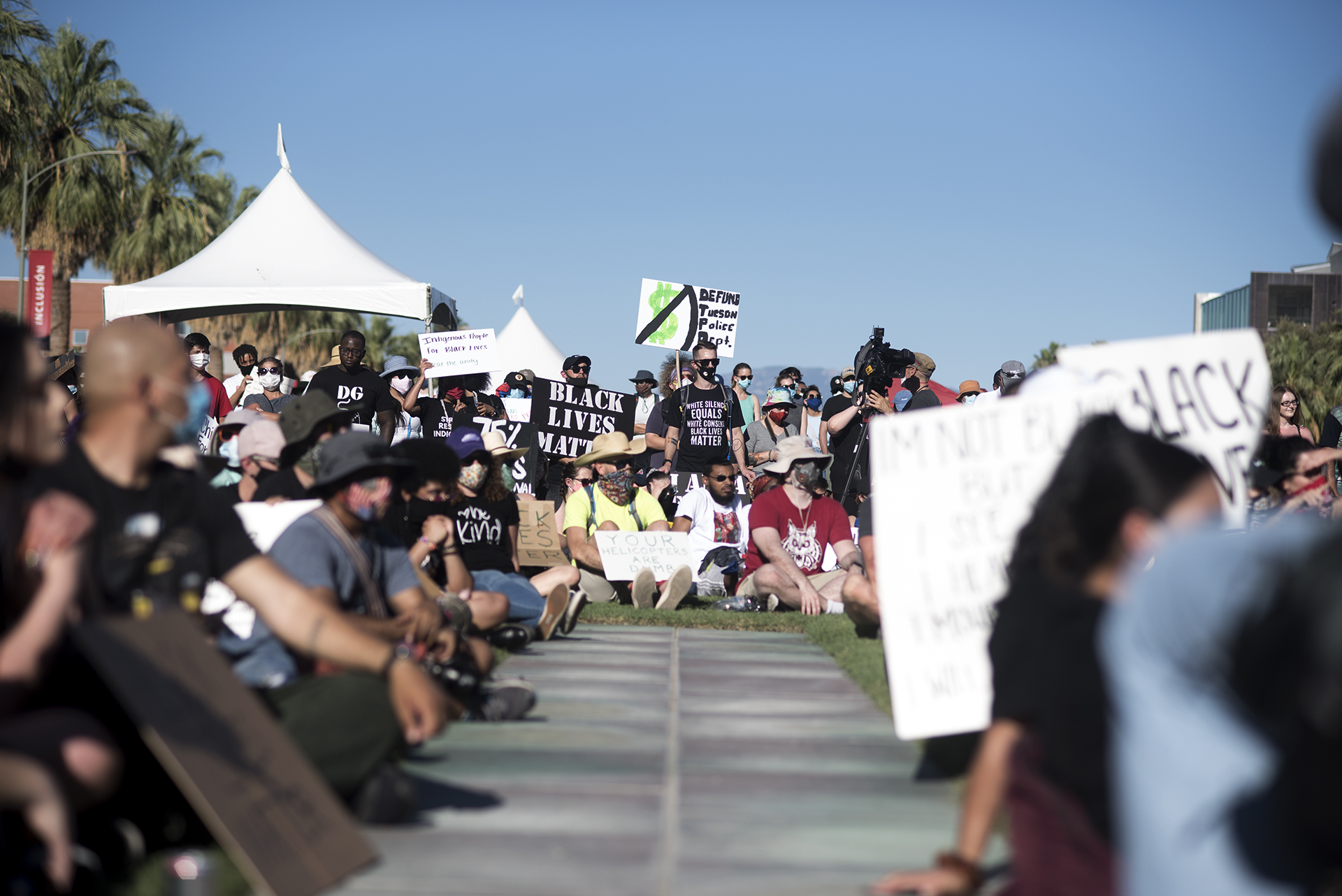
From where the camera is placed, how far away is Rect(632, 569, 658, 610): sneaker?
36.8ft

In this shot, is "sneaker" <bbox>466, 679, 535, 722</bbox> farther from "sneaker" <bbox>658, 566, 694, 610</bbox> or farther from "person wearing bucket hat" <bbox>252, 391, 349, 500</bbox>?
"sneaker" <bbox>658, 566, 694, 610</bbox>

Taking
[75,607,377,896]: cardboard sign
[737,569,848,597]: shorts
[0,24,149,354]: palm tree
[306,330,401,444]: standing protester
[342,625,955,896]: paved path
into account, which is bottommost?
[737,569,848,597]: shorts

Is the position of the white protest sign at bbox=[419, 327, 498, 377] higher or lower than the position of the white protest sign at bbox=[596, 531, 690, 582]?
higher

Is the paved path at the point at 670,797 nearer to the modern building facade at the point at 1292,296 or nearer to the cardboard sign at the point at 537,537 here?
the cardboard sign at the point at 537,537

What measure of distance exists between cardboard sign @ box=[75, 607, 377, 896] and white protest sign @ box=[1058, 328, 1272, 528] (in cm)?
314

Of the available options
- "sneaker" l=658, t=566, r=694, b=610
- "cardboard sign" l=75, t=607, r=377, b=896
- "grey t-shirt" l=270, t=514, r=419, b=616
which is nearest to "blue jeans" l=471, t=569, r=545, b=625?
"sneaker" l=658, t=566, r=694, b=610

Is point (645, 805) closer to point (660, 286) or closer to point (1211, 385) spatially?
point (1211, 385)

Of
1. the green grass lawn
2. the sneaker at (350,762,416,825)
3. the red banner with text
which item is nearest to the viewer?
the sneaker at (350,762,416,825)

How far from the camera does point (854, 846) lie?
13.6 ft

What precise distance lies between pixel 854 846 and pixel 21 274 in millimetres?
33341

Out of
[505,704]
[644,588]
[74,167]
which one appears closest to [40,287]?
[74,167]

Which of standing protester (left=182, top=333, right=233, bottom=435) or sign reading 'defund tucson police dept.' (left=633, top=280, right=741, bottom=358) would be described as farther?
sign reading 'defund tucson police dept.' (left=633, top=280, right=741, bottom=358)

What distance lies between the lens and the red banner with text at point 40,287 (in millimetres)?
30312

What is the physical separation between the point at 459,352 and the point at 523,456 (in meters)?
2.65
